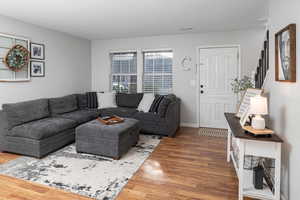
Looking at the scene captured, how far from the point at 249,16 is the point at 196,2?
1356 mm

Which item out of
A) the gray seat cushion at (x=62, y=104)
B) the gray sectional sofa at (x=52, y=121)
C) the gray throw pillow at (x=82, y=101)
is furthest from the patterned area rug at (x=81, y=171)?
the gray throw pillow at (x=82, y=101)

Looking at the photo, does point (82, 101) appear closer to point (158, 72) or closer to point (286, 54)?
point (158, 72)

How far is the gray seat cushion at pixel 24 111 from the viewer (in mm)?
3066

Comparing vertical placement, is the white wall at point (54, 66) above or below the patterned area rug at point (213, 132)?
above

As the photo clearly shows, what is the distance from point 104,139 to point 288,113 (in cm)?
238

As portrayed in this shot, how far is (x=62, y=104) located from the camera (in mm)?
4180

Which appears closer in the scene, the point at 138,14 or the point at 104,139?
the point at 104,139

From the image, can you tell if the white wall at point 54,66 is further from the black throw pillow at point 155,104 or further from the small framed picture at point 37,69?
the black throw pillow at point 155,104

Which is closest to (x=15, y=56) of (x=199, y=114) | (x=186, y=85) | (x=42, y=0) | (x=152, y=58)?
(x=42, y=0)

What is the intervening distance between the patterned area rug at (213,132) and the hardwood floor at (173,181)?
3.26ft

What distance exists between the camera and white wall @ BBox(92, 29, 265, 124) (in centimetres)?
446

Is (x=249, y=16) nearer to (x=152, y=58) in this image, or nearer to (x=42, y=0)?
(x=152, y=58)

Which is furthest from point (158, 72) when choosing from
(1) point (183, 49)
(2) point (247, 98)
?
(2) point (247, 98)

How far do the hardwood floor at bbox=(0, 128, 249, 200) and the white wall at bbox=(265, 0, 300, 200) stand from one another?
0.58 meters
